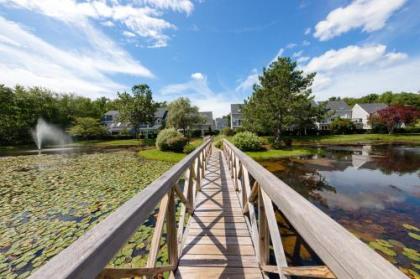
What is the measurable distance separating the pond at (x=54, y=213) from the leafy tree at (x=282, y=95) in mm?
14547

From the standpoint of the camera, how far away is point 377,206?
6.09m

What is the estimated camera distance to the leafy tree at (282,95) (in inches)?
778

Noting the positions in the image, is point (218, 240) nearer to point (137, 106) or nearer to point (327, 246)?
point (327, 246)

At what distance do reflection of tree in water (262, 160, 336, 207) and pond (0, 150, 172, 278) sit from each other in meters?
5.50

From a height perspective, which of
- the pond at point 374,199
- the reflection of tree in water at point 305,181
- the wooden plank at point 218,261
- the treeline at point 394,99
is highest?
the treeline at point 394,99

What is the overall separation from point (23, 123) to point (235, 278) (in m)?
41.9

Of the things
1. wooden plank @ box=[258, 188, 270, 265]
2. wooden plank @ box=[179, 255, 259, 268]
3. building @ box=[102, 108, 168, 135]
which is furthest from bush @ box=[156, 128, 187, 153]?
building @ box=[102, 108, 168, 135]

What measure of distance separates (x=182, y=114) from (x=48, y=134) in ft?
81.7

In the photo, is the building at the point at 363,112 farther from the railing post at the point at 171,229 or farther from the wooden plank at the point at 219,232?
the railing post at the point at 171,229

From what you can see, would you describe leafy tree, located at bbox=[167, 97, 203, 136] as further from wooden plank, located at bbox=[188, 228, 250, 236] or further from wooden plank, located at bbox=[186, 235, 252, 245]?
wooden plank, located at bbox=[186, 235, 252, 245]

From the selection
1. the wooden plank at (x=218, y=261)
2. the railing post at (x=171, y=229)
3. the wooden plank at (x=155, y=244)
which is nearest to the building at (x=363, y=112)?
the wooden plank at (x=218, y=261)

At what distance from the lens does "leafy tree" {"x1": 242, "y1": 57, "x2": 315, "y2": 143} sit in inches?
778

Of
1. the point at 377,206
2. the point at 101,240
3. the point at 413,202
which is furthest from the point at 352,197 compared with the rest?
the point at 101,240

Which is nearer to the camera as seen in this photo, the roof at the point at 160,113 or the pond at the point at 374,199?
the pond at the point at 374,199
